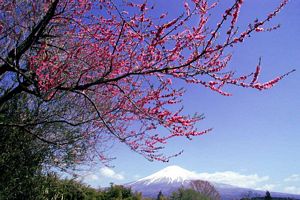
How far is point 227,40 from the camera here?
4.68 metres

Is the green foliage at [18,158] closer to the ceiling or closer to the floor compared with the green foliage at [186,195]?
closer to the floor

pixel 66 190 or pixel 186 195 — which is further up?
pixel 186 195

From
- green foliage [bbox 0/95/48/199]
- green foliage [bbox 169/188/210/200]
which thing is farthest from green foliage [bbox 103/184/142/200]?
green foliage [bbox 169/188/210/200]

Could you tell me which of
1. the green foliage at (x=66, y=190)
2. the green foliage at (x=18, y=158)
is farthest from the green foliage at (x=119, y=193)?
the green foliage at (x=18, y=158)

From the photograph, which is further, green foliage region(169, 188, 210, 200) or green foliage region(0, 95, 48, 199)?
green foliage region(169, 188, 210, 200)

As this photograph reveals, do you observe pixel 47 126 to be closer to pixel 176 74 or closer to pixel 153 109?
pixel 153 109

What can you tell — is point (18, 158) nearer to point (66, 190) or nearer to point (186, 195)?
point (66, 190)

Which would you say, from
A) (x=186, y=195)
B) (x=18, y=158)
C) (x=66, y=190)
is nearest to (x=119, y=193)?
(x=66, y=190)

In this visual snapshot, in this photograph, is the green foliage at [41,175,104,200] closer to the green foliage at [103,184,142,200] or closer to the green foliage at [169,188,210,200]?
the green foliage at [103,184,142,200]

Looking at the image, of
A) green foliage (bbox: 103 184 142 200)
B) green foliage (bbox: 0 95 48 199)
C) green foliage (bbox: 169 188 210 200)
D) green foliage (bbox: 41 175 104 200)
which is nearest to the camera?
green foliage (bbox: 0 95 48 199)

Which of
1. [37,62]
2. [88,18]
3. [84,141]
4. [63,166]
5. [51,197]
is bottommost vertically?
[51,197]

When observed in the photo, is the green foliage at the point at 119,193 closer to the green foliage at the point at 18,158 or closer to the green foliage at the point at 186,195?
the green foliage at the point at 18,158

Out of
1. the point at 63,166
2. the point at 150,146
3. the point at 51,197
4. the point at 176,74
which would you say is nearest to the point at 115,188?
the point at 51,197

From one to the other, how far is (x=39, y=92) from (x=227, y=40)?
348 centimetres
